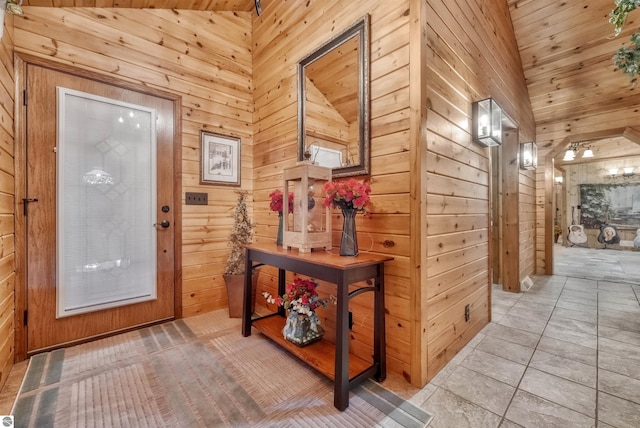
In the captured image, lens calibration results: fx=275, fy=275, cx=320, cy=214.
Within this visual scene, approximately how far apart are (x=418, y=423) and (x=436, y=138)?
1.60 metres

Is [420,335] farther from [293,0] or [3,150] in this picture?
[293,0]

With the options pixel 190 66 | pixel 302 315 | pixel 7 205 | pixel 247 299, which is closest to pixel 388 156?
pixel 302 315

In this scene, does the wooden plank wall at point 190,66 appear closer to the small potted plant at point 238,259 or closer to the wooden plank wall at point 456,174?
the small potted plant at point 238,259

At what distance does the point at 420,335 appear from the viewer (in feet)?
5.21

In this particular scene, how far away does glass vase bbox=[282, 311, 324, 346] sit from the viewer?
6.24 ft

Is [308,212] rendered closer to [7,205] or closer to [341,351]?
[341,351]

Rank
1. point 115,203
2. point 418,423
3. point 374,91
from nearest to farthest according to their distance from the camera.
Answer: point 418,423, point 374,91, point 115,203

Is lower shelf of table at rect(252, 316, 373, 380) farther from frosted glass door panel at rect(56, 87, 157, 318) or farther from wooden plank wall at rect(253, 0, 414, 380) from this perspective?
frosted glass door panel at rect(56, 87, 157, 318)

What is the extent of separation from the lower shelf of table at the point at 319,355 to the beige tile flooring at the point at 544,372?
0.73 ft

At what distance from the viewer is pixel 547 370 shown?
1.79 metres

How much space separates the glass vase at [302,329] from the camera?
1.90 metres

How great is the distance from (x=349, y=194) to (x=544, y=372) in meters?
1.70

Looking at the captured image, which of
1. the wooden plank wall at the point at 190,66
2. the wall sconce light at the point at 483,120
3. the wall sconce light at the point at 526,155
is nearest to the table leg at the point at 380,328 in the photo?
the wall sconce light at the point at 483,120

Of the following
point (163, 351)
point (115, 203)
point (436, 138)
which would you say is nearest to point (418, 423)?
point (436, 138)
